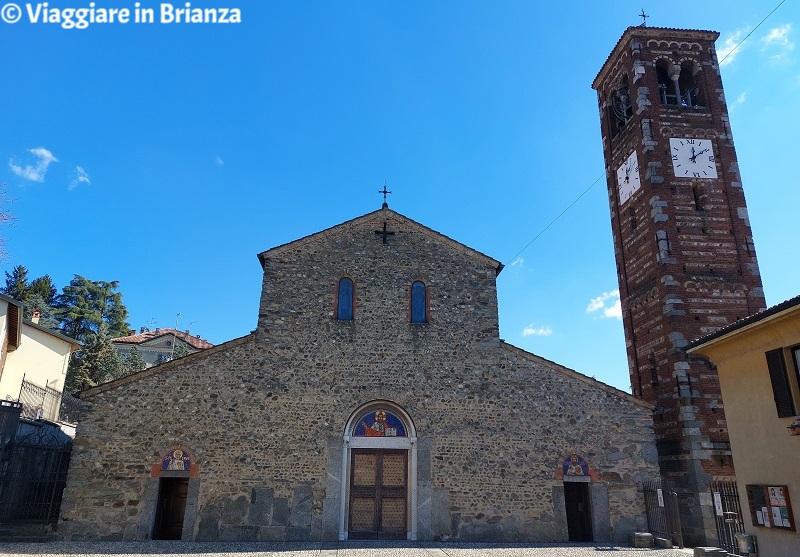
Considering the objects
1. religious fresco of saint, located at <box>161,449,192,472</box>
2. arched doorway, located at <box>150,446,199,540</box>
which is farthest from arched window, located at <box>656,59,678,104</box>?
arched doorway, located at <box>150,446,199,540</box>

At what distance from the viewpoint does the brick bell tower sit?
14844mm

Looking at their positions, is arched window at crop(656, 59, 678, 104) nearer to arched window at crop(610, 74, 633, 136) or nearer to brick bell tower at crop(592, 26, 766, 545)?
brick bell tower at crop(592, 26, 766, 545)

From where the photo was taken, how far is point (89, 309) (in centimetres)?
4634

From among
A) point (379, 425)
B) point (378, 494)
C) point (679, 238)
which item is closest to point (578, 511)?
point (378, 494)

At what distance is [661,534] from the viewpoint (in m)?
13.8

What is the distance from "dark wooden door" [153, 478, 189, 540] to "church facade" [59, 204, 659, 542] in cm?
4

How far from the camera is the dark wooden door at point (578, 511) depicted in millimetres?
14688

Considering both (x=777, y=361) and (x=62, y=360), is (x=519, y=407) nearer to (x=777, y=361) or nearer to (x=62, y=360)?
(x=777, y=361)

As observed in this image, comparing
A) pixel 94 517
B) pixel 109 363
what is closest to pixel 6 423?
pixel 94 517

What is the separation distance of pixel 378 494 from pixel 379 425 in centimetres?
178

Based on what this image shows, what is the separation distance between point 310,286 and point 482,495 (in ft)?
24.9

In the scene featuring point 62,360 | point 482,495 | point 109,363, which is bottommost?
point 482,495

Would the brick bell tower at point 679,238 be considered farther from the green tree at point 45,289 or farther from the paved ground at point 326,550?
the green tree at point 45,289

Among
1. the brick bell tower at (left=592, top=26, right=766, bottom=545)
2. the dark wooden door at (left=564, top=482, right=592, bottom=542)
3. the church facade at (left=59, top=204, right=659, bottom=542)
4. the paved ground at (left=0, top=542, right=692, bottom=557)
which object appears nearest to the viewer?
the paved ground at (left=0, top=542, right=692, bottom=557)
